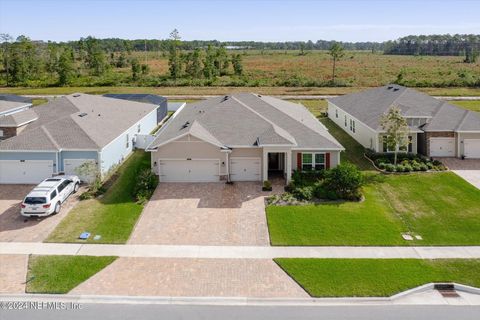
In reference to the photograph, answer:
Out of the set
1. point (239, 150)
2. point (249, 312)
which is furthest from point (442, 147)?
point (249, 312)

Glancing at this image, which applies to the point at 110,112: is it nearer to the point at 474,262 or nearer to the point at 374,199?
the point at 374,199

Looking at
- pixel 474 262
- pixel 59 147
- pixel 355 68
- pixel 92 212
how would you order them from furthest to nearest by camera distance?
pixel 355 68, pixel 59 147, pixel 92 212, pixel 474 262

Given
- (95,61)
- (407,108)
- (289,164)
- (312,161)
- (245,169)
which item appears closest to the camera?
(289,164)

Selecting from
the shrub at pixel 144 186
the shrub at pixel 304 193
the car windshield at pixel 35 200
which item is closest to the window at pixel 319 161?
the shrub at pixel 304 193

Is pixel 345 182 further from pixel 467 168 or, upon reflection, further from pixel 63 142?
pixel 63 142

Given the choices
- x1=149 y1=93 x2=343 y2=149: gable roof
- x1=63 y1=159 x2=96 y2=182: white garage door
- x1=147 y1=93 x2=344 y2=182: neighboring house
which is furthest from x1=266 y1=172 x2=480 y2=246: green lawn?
x1=63 y1=159 x2=96 y2=182: white garage door

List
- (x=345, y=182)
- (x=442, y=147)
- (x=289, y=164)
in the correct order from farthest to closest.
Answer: (x=442, y=147) → (x=289, y=164) → (x=345, y=182)

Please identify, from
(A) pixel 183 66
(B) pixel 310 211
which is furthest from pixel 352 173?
(A) pixel 183 66

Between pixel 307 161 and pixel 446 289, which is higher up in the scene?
pixel 307 161
